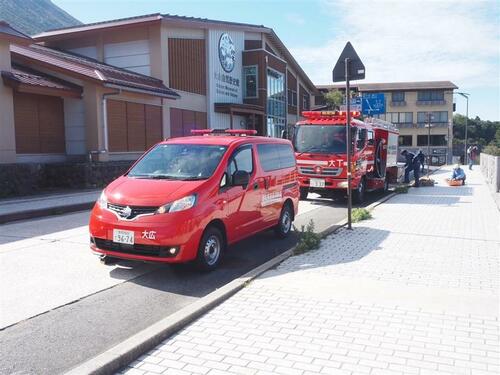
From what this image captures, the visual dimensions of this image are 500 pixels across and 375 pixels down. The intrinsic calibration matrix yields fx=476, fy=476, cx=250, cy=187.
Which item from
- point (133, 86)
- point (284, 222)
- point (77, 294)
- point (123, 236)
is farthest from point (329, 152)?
point (133, 86)

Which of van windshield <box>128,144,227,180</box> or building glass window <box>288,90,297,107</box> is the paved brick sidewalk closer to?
van windshield <box>128,144,227,180</box>

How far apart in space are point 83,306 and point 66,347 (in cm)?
109

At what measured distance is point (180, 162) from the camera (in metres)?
6.98

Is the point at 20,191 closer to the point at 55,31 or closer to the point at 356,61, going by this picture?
the point at 356,61

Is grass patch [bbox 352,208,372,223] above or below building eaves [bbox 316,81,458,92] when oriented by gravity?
below

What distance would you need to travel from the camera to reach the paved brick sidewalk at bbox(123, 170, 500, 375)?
12.1ft

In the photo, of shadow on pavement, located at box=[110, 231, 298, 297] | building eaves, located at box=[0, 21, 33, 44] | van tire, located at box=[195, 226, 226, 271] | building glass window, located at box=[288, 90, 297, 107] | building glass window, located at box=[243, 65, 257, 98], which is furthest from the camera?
building glass window, located at box=[288, 90, 297, 107]

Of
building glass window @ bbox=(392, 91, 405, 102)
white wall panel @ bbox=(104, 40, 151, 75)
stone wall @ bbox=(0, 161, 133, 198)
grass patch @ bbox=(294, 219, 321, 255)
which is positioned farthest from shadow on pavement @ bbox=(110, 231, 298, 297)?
building glass window @ bbox=(392, 91, 405, 102)

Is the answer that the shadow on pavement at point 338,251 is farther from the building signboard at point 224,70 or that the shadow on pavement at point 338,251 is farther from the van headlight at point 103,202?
the building signboard at point 224,70

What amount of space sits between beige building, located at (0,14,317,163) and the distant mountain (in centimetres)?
7066

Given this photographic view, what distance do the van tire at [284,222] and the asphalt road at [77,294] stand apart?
0.14m

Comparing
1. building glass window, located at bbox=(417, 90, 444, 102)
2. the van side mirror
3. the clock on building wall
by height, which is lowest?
the van side mirror

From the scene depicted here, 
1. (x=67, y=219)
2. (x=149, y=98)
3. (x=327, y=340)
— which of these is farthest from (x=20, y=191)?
(x=327, y=340)

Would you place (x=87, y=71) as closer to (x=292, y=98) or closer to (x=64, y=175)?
(x=64, y=175)
